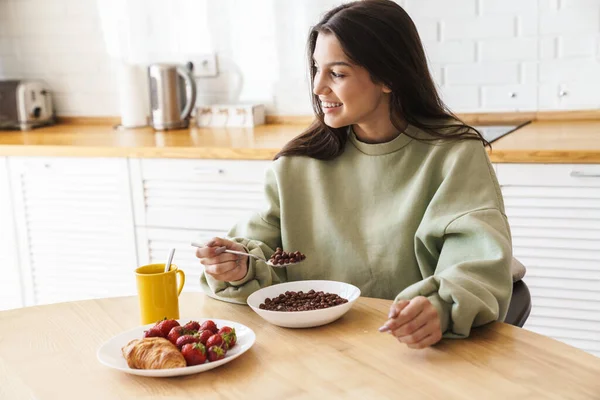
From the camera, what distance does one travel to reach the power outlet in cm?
339

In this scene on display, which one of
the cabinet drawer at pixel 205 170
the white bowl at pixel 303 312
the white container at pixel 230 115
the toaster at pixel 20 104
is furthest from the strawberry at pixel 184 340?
the toaster at pixel 20 104

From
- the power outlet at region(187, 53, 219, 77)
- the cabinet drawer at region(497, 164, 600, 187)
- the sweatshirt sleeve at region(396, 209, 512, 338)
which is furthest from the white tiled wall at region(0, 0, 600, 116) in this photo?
the sweatshirt sleeve at region(396, 209, 512, 338)

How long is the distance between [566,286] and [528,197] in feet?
0.97

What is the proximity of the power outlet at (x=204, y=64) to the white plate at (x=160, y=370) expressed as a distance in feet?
7.14

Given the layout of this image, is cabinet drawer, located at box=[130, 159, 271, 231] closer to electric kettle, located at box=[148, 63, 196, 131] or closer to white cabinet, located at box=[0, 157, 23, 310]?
electric kettle, located at box=[148, 63, 196, 131]

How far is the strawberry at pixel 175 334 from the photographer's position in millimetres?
1216

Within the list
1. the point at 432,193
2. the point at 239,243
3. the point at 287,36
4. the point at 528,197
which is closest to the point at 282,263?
the point at 239,243

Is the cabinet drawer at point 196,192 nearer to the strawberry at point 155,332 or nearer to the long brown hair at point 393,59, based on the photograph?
the long brown hair at point 393,59

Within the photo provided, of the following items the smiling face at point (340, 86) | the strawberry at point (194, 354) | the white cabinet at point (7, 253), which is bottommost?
the white cabinet at point (7, 253)

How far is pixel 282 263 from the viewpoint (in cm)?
147

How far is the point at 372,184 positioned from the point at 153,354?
65cm

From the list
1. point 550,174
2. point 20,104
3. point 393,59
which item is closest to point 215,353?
point 393,59

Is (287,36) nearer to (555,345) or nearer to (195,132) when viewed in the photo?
(195,132)

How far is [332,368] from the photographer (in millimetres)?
1159
